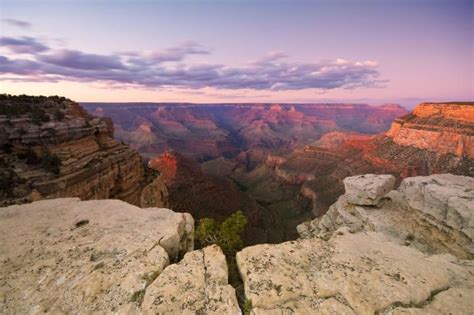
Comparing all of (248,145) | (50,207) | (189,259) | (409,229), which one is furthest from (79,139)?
(248,145)

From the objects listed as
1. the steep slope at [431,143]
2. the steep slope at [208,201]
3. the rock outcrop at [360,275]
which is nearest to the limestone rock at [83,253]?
the rock outcrop at [360,275]

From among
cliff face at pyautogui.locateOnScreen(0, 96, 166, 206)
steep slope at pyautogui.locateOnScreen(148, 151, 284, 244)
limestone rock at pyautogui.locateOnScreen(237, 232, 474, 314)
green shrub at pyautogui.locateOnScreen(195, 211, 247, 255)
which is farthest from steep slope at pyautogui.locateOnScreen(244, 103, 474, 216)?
limestone rock at pyautogui.locateOnScreen(237, 232, 474, 314)

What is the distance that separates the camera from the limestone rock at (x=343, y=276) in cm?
571

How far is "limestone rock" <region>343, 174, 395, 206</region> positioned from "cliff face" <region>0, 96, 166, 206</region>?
20610 millimetres

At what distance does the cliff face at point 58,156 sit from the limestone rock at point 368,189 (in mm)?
20610

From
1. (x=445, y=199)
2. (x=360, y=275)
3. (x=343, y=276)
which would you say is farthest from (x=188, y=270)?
(x=445, y=199)

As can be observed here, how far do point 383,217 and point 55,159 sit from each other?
2390 centimetres

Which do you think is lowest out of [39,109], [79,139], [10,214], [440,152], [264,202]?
[264,202]

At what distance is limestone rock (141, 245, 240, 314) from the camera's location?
5.53 m

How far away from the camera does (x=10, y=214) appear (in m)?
10.3

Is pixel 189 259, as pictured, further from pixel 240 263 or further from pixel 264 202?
pixel 264 202

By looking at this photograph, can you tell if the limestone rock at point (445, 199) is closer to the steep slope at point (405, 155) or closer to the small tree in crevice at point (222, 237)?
the small tree in crevice at point (222, 237)

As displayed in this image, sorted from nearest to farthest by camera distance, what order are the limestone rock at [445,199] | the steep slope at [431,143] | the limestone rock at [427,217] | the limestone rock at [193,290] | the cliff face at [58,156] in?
the limestone rock at [193,290] → the limestone rock at [445,199] → the limestone rock at [427,217] → the cliff face at [58,156] → the steep slope at [431,143]

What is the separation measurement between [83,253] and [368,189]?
1411 centimetres
